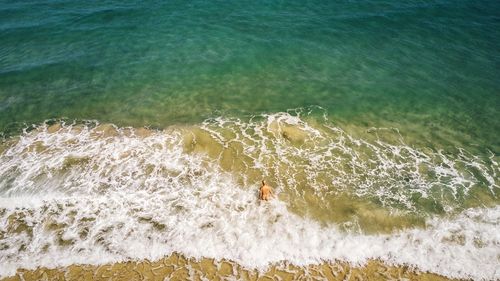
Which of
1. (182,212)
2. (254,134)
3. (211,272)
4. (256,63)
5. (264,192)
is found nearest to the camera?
(211,272)

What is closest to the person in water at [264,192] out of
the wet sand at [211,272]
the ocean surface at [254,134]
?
the ocean surface at [254,134]

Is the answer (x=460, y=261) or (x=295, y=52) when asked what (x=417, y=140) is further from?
(x=295, y=52)

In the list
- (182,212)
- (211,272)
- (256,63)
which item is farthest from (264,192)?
(256,63)

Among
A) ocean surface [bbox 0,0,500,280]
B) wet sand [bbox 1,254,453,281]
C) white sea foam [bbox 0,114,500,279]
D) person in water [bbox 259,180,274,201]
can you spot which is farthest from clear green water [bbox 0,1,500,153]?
wet sand [bbox 1,254,453,281]

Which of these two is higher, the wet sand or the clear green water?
the clear green water

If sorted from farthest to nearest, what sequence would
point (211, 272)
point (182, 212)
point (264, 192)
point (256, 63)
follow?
point (256, 63), point (264, 192), point (182, 212), point (211, 272)

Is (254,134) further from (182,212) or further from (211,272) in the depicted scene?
(211,272)

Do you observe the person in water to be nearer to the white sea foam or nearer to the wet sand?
the white sea foam
